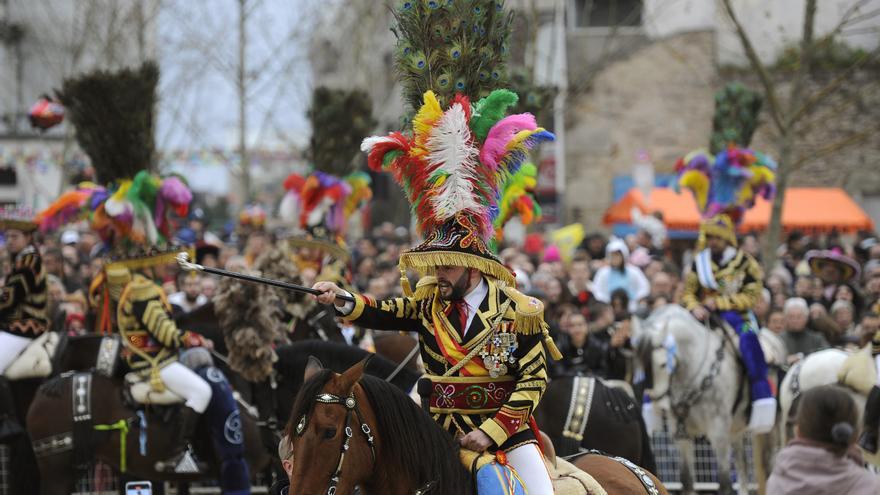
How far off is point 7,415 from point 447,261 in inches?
255

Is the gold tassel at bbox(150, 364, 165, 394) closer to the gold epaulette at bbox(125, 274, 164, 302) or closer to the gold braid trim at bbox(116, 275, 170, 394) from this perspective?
the gold braid trim at bbox(116, 275, 170, 394)

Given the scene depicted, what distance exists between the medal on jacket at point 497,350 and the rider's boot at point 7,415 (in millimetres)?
6362

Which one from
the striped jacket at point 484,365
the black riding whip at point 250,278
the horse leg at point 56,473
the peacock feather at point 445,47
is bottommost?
the horse leg at point 56,473

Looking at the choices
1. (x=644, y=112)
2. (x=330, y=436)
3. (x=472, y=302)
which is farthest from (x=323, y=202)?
(x=644, y=112)

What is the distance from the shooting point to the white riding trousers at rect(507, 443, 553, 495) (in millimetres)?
5676

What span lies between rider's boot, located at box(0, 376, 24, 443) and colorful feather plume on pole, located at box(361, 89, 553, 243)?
19.1 feet

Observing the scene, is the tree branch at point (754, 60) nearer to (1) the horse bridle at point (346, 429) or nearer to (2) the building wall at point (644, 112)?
(2) the building wall at point (644, 112)

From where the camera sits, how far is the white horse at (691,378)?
1168cm

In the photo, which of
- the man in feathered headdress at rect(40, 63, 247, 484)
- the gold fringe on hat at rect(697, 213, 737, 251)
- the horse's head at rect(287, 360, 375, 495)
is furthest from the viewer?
the gold fringe on hat at rect(697, 213, 737, 251)

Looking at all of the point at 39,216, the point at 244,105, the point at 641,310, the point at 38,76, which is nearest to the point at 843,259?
the point at 641,310

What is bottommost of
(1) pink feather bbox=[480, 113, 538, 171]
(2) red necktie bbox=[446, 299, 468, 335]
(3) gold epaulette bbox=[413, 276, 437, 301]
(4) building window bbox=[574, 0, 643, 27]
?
(2) red necktie bbox=[446, 299, 468, 335]

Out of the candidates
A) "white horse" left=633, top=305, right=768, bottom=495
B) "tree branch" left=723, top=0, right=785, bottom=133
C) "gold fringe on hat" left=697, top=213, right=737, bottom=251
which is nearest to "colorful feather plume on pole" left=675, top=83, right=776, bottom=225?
"gold fringe on hat" left=697, top=213, right=737, bottom=251

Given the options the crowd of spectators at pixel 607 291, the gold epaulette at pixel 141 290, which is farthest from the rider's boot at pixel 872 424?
the gold epaulette at pixel 141 290

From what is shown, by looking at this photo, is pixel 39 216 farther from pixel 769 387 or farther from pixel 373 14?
pixel 373 14
